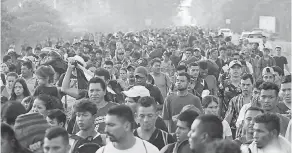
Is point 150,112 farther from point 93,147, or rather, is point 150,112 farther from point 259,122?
point 259,122

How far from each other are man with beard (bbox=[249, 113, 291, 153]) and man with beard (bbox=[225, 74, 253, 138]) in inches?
106

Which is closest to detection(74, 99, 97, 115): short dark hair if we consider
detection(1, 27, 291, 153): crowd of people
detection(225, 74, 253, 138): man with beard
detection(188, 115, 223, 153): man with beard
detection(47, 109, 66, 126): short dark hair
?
detection(1, 27, 291, 153): crowd of people

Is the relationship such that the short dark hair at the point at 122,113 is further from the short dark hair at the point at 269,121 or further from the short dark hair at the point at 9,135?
the short dark hair at the point at 269,121

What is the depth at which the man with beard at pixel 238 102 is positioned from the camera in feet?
30.3

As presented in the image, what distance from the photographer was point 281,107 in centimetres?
870

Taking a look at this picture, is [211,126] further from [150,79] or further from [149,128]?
[150,79]

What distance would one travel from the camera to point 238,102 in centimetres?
948

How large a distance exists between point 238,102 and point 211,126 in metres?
4.18

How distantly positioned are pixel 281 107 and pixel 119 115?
3403 mm

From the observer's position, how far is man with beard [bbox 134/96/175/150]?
6.95 meters

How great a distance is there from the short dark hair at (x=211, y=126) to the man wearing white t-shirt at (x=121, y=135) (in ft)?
2.51

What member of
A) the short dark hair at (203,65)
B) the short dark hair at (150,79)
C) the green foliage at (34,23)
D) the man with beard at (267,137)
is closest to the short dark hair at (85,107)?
the man with beard at (267,137)

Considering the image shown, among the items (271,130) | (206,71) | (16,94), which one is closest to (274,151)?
(271,130)

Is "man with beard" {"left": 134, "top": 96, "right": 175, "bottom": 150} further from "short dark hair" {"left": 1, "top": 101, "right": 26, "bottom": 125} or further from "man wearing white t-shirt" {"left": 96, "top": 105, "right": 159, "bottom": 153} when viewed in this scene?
"short dark hair" {"left": 1, "top": 101, "right": 26, "bottom": 125}
